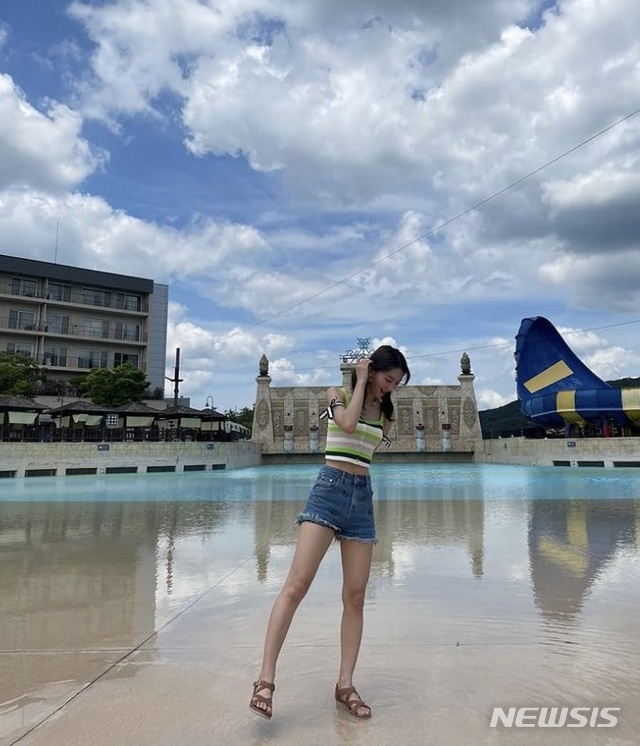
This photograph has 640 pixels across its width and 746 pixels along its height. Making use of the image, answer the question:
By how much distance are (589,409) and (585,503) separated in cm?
2261

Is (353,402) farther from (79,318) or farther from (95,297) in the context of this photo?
(95,297)

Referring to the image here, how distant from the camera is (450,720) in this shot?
199 cm

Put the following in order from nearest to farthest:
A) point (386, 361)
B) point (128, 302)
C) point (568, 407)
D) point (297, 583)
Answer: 1. point (297, 583)
2. point (386, 361)
3. point (568, 407)
4. point (128, 302)

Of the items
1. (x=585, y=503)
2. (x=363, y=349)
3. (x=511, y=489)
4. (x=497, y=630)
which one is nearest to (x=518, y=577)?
(x=497, y=630)

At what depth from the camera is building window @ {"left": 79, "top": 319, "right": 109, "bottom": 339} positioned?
47812mm

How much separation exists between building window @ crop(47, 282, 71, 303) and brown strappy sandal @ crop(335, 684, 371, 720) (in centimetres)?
5057

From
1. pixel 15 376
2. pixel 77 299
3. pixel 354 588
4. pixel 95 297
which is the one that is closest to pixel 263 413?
pixel 15 376

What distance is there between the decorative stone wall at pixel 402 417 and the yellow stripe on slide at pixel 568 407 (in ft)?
34.9

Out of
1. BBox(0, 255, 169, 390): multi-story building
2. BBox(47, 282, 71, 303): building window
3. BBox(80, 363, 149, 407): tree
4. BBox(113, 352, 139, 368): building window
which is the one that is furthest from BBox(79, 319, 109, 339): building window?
BBox(80, 363, 149, 407): tree

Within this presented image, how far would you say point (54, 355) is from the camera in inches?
1827

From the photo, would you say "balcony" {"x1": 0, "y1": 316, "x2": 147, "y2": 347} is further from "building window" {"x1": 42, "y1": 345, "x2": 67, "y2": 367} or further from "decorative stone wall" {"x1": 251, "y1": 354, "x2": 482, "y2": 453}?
"decorative stone wall" {"x1": 251, "y1": 354, "x2": 482, "y2": 453}

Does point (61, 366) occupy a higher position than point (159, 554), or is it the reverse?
point (61, 366)

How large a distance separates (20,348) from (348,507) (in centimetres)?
4924

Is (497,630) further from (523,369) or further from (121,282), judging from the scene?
(121,282)
